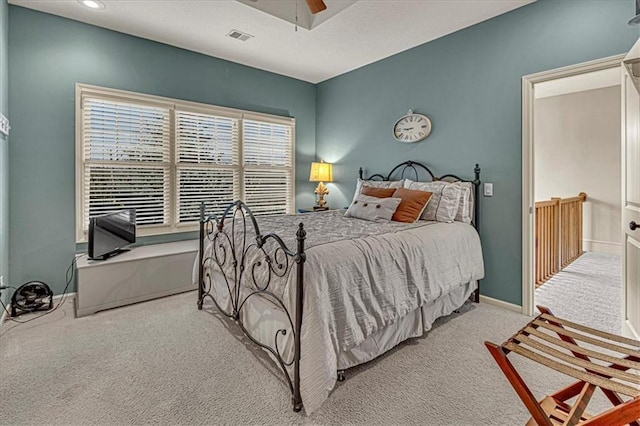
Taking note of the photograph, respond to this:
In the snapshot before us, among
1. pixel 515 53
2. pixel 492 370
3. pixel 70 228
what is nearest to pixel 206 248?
pixel 70 228

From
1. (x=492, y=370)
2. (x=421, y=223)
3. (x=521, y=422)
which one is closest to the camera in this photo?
(x=521, y=422)

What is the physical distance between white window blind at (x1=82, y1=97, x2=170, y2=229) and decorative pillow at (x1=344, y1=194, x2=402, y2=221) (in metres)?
2.35

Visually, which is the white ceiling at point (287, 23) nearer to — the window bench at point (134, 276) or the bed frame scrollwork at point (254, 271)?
the bed frame scrollwork at point (254, 271)

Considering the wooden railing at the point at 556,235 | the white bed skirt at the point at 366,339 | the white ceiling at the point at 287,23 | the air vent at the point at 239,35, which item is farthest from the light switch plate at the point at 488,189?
the air vent at the point at 239,35

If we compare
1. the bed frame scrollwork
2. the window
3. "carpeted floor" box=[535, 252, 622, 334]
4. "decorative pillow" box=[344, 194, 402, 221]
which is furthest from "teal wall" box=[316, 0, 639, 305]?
the bed frame scrollwork

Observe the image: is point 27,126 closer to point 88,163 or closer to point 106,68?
point 88,163

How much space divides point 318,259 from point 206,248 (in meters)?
1.69

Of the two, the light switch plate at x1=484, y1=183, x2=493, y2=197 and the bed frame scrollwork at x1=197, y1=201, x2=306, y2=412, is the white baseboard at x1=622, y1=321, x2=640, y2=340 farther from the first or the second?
the bed frame scrollwork at x1=197, y1=201, x2=306, y2=412

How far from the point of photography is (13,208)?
3072mm

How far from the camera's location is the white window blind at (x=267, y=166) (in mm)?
4691

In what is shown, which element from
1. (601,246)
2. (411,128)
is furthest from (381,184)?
(601,246)

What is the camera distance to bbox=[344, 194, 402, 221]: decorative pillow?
315 cm

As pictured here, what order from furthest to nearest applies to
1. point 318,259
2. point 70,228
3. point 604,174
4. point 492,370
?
point 604,174 < point 70,228 < point 492,370 < point 318,259

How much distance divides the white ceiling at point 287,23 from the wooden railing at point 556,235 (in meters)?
2.36
